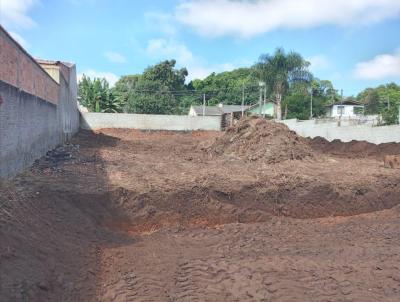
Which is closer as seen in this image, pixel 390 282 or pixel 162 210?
pixel 390 282

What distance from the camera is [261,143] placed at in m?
17.9

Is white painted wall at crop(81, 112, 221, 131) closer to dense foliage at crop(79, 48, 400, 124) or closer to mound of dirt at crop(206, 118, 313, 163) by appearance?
dense foliage at crop(79, 48, 400, 124)

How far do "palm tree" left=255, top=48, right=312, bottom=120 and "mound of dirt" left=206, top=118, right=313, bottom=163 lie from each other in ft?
74.0

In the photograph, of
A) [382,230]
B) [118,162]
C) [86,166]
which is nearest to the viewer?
[382,230]

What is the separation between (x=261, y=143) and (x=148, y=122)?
2131 cm

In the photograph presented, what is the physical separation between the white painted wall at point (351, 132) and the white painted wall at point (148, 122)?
9003mm

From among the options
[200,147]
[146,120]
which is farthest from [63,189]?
[146,120]

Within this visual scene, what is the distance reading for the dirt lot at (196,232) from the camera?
5438 mm

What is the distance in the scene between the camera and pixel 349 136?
24844mm

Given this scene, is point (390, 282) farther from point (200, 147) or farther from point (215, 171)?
point (200, 147)

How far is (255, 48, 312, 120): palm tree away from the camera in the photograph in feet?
141

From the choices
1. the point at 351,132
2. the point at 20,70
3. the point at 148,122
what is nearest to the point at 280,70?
the point at 148,122

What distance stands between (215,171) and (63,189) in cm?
510

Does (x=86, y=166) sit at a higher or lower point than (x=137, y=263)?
higher
